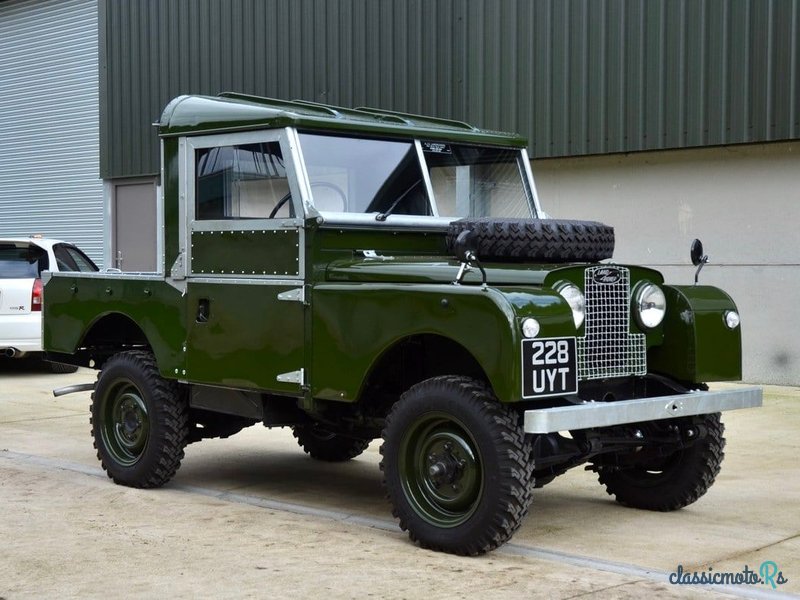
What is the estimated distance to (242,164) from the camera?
7.39m

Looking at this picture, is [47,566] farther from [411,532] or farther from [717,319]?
[717,319]

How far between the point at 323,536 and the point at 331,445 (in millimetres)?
2455

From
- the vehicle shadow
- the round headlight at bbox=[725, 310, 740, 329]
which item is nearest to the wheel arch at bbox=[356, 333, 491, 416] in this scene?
the round headlight at bbox=[725, 310, 740, 329]

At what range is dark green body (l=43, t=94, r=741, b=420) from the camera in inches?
235

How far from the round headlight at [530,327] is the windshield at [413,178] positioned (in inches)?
65.0

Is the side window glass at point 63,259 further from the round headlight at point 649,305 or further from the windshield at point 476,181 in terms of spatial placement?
the round headlight at point 649,305

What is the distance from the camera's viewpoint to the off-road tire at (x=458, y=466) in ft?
19.1

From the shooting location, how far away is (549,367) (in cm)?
586

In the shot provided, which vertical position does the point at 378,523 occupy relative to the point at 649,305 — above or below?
below

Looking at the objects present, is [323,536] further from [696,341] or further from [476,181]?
[476,181]

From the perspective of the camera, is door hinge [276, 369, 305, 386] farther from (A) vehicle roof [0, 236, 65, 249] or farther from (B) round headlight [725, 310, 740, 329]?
(A) vehicle roof [0, 236, 65, 249]

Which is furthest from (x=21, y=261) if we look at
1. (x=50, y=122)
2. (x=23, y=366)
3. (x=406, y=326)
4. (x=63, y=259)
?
(x=406, y=326)

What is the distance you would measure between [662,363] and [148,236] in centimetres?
1546

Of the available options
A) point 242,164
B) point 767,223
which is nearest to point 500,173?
point 242,164
